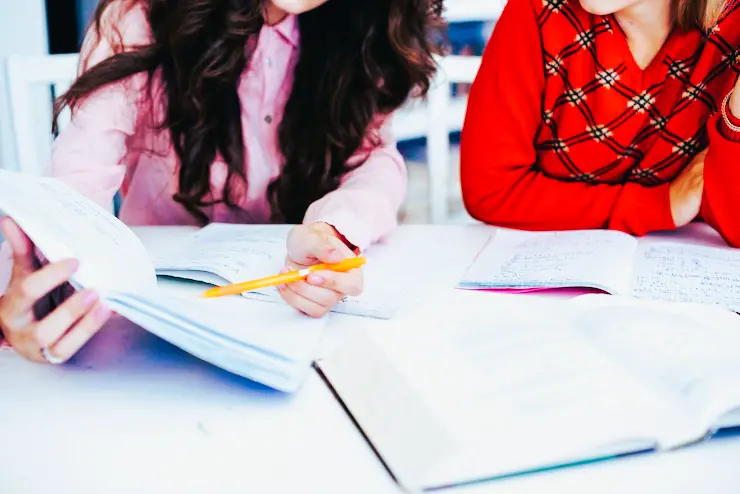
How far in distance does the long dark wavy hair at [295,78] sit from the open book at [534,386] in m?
0.54

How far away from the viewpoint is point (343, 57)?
3.66ft

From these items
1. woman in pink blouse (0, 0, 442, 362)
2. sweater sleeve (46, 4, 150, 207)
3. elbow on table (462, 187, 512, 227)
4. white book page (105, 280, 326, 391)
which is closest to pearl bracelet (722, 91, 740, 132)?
elbow on table (462, 187, 512, 227)

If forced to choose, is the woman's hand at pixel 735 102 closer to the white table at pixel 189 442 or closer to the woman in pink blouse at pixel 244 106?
the woman in pink blouse at pixel 244 106

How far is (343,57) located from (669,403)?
0.81 metres

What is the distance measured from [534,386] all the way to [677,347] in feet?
0.46

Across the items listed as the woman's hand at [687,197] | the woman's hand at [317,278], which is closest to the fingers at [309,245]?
the woman's hand at [317,278]

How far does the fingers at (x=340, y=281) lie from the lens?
0.65 meters

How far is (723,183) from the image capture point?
95 cm

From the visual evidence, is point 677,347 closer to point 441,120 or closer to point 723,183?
point 723,183

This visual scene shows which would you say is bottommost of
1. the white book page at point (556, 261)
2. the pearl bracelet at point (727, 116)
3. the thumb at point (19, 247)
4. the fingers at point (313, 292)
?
the white book page at point (556, 261)

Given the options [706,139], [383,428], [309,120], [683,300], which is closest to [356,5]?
[309,120]

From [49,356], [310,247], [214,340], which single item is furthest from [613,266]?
[49,356]

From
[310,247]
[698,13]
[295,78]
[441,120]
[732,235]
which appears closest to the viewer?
[310,247]

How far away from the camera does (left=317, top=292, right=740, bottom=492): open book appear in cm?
43
